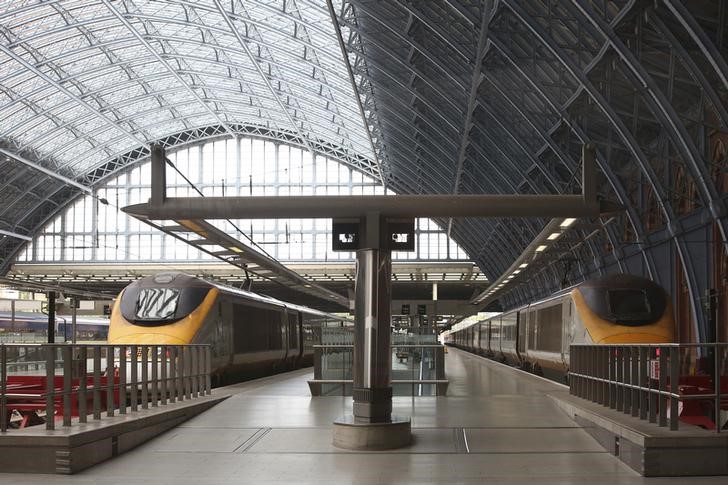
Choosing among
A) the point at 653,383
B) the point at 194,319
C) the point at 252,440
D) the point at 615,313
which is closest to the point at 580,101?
the point at 615,313

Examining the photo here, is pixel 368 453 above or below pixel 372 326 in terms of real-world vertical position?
below

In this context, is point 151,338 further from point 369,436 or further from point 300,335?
point 300,335

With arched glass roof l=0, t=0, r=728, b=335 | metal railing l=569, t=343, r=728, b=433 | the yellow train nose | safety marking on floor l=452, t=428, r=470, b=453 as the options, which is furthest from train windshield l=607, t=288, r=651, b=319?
the yellow train nose

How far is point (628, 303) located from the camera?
22.5 metres

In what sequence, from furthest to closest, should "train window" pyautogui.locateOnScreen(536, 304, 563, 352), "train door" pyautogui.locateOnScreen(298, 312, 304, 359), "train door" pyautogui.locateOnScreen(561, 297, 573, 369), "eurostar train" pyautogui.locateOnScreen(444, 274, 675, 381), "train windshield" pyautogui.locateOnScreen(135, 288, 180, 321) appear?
"train door" pyautogui.locateOnScreen(298, 312, 304, 359)
"train window" pyautogui.locateOnScreen(536, 304, 563, 352)
"train door" pyautogui.locateOnScreen(561, 297, 573, 369)
"train windshield" pyautogui.locateOnScreen(135, 288, 180, 321)
"eurostar train" pyautogui.locateOnScreen(444, 274, 675, 381)

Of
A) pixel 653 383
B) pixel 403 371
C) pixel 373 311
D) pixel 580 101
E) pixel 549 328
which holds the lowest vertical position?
pixel 403 371

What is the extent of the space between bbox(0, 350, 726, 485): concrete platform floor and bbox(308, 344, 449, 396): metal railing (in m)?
2.29

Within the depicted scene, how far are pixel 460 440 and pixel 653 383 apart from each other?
295 cm

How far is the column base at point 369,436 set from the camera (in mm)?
12039

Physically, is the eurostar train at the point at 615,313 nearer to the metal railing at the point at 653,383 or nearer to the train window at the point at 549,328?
the train window at the point at 549,328

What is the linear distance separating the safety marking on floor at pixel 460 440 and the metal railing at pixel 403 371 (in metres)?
5.94

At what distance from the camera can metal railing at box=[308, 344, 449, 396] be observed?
2022 cm

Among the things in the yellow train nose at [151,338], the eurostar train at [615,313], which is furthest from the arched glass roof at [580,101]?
the yellow train nose at [151,338]

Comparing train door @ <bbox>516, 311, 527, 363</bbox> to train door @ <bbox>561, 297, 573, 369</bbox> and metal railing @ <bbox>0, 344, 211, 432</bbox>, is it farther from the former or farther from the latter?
metal railing @ <bbox>0, 344, 211, 432</bbox>
